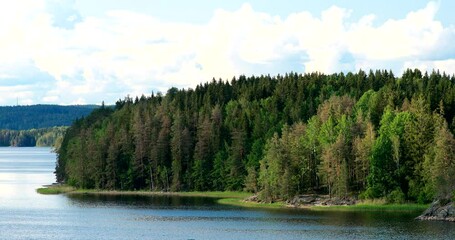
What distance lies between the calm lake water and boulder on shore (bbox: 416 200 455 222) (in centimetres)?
274

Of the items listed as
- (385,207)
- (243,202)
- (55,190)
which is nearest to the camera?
(385,207)

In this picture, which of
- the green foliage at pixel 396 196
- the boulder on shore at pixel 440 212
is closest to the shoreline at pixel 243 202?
the green foliage at pixel 396 196

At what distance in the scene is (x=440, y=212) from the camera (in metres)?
120

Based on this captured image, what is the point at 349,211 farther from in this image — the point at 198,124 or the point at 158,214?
the point at 198,124

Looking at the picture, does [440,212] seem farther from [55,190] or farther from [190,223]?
[55,190]

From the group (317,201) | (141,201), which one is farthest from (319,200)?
(141,201)

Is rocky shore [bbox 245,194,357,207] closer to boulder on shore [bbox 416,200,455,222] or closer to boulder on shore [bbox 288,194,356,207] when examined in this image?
boulder on shore [bbox 288,194,356,207]

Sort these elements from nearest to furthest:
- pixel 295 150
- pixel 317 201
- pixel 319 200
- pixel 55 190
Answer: pixel 317 201 → pixel 319 200 → pixel 295 150 → pixel 55 190

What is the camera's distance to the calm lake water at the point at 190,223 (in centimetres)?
10507

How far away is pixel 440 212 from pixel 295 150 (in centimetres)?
3775

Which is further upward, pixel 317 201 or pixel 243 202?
pixel 317 201

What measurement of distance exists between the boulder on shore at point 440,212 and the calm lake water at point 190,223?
8.98ft

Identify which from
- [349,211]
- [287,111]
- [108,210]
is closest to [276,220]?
[349,211]

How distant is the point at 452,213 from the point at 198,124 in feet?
273
